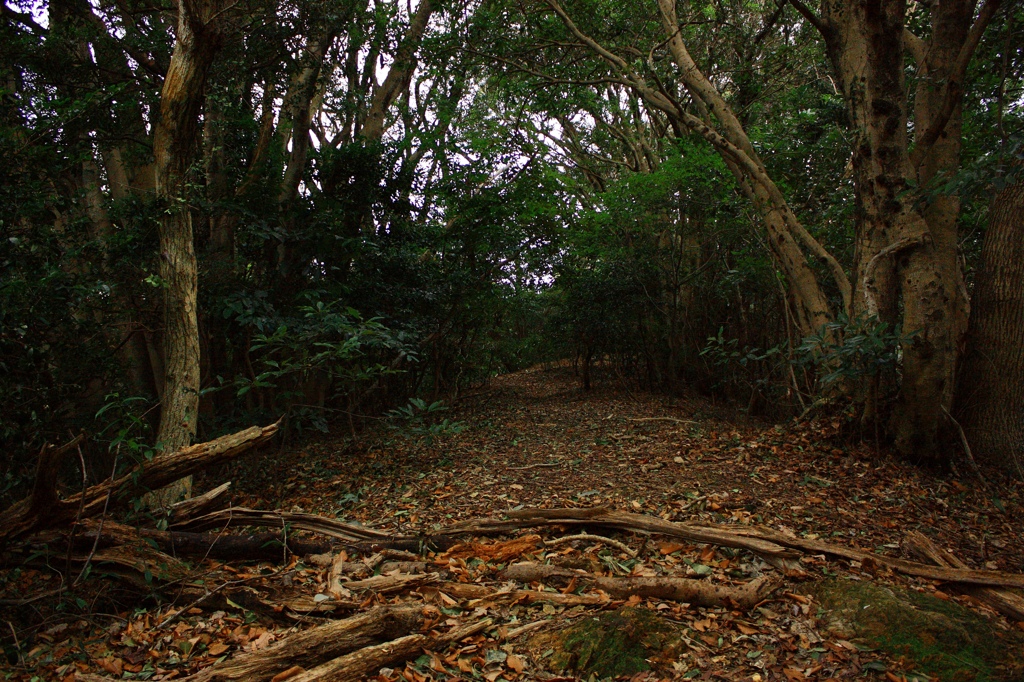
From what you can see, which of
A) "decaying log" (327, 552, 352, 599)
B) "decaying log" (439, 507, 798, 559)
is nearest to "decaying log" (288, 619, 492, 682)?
"decaying log" (327, 552, 352, 599)

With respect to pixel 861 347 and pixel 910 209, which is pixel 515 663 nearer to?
pixel 861 347

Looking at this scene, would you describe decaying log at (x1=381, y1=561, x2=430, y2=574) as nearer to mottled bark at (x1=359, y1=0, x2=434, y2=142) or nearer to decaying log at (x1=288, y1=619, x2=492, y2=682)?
decaying log at (x1=288, y1=619, x2=492, y2=682)

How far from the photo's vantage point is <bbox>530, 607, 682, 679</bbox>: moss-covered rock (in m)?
2.64

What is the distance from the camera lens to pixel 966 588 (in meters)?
3.36

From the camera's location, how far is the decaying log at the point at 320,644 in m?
2.45

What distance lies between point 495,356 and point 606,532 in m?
7.44

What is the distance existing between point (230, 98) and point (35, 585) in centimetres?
572

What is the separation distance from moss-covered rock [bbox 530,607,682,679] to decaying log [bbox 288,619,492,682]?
1.49ft

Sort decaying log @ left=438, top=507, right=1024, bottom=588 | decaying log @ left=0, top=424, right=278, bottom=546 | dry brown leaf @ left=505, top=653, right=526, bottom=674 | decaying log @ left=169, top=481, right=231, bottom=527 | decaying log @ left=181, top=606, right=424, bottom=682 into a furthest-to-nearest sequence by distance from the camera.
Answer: decaying log @ left=169, top=481, right=231, bottom=527
decaying log @ left=438, top=507, right=1024, bottom=588
decaying log @ left=0, top=424, right=278, bottom=546
dry brown leaf @ left=505, top=653, right=526, bottom=674
decaying log @ left=181, top=606, right=424, bottom=682

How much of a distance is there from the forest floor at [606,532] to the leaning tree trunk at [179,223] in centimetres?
110

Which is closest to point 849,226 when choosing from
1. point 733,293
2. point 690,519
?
point 733,293

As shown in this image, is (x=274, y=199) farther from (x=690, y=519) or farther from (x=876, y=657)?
(x=876, y=657)

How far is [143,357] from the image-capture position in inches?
271

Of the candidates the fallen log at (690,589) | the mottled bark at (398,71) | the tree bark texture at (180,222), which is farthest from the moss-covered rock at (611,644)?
the mottled bark at (398,71)
